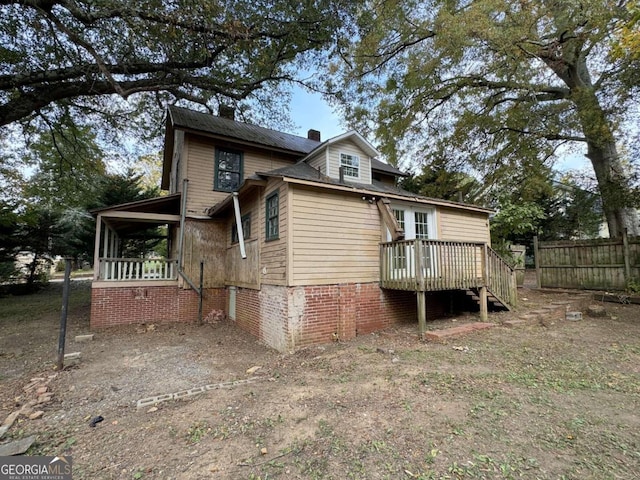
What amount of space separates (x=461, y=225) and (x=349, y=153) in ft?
13.9

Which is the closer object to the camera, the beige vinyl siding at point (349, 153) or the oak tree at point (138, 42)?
the oak tree at point (138, 42)

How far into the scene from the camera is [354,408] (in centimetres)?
372

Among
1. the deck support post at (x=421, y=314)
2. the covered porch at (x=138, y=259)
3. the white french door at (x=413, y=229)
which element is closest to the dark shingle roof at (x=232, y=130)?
the covered porch at (x=138, y=259)

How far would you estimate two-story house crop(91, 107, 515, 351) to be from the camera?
6.68 metres

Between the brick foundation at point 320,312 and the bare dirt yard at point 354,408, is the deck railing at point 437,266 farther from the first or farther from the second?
the bare dirt yard at point 354,408

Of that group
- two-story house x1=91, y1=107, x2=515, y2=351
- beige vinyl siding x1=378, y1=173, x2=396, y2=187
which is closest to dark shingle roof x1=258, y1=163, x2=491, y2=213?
two-story house x1=91, y1=107, x2=515, y2=351

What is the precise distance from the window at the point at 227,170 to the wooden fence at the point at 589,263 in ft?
38.9

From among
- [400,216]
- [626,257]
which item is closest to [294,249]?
[400,216]

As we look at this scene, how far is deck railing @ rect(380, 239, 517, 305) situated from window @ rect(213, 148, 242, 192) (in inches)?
244

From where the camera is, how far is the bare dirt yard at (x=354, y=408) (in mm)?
2680

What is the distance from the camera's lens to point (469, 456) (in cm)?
268

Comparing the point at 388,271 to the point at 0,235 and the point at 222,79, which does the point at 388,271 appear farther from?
the point at 0,235

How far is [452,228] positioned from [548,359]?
4856mm

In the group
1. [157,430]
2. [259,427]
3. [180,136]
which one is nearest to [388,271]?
[259,427]
